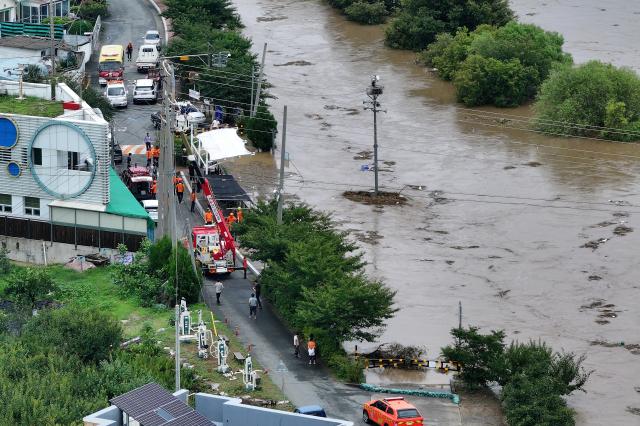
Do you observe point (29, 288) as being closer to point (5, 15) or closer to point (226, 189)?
point (226, 189)

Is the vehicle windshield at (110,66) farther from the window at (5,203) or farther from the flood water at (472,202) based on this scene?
the window at (5,203)

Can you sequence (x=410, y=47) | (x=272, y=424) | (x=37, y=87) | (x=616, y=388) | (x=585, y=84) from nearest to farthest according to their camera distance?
(x=272, y=424)
(x=616, y=388)
(x=37, y=87)
(x=585, y=84)
(x=410, y=47)

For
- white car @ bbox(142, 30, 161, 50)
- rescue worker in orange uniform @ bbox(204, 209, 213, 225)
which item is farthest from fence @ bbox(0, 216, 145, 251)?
white car @ bbox(142, 30, 161, 50)

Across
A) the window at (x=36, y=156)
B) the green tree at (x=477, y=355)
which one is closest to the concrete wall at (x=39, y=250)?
the window at (x=36, y=156)

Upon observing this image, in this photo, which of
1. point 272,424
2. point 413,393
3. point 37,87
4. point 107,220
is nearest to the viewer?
point 272,424

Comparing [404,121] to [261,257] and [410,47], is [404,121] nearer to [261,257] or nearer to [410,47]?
[410,47]

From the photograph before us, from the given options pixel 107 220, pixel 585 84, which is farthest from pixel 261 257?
pixel 585 84
